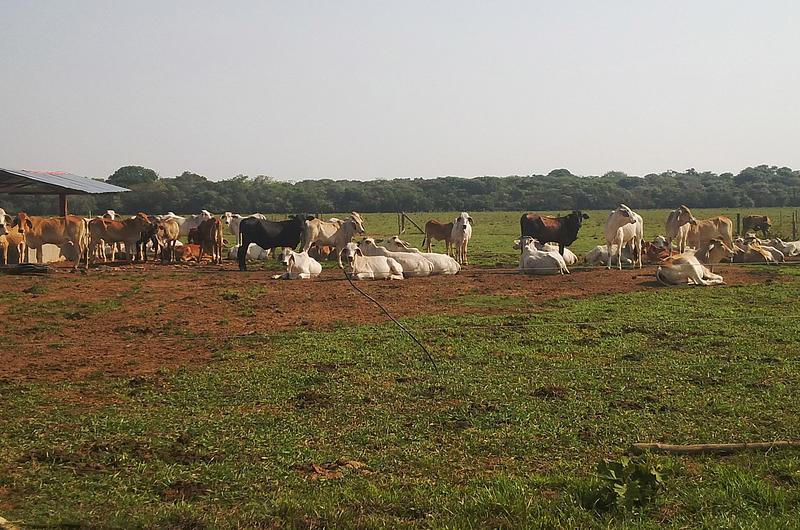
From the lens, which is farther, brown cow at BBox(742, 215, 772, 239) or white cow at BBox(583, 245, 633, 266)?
brown cow at BBox(742, 215, 772, 239)

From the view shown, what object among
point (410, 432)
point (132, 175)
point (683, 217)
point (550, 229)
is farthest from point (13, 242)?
point (132, 175)

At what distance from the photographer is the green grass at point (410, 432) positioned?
532 cm

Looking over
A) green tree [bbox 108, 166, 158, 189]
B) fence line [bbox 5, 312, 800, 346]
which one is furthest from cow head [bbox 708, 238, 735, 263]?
green tree [bbox 108, 166, 158, 189]

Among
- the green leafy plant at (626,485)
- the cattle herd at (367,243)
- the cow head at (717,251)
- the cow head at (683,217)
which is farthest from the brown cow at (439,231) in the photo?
the green leafy plant at (626,485)

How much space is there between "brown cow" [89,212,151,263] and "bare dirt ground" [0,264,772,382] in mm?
1909

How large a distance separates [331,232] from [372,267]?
17.7ft

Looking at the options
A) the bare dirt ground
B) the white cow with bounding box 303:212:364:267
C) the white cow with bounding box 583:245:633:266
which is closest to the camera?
the bare dirt ground

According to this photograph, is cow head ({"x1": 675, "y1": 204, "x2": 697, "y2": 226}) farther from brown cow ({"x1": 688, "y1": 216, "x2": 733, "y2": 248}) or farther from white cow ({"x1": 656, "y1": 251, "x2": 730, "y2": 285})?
white cow ({"x1": 656, "y1": 251, "x2": 730, "y2": 285})

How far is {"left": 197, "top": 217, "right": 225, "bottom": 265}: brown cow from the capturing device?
82.8ft

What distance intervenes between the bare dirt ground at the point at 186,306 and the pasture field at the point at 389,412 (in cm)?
8

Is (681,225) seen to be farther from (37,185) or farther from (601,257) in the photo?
(37,185)

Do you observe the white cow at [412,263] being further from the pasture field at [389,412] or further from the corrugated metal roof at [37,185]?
the corrugated metal roof at [37,185]

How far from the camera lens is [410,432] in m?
7.02

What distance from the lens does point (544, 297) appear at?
51.8 feet
